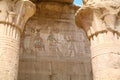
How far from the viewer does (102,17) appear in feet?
29.1

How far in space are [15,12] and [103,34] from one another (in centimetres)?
259

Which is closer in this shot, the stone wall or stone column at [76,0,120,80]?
stone column at [76,0,120,80]

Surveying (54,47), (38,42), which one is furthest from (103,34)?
(38,42)

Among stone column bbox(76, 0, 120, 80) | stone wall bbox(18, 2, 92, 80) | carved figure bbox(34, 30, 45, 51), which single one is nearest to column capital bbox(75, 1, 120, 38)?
stone column bbox(76, 0, 120, 80)

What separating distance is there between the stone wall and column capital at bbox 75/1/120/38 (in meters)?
2.85

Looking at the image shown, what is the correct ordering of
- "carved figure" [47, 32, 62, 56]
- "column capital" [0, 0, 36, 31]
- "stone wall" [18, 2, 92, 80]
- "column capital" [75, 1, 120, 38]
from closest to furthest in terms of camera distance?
1. "column capital" [0, 0, 36, 31]
2. "column capital" [75, 1, 120, 38]
3. "stone wall" [18, 2, 92, 80]
4. "carved figure" [47, 32, 62, 56]

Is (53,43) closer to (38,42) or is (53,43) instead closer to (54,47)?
(54,47)

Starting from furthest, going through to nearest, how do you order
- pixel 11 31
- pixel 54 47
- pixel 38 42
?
pixel 38 42 → pixel 54 47 → pixel 11 31

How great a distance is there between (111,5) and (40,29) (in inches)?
165

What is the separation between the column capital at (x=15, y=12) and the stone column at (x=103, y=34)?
1647mm

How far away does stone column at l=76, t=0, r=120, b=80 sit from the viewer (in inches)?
320

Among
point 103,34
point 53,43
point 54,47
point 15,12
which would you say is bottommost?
point 54,47

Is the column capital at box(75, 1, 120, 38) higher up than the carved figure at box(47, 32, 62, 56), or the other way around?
the column capital at box(75, 1, 120, 38)

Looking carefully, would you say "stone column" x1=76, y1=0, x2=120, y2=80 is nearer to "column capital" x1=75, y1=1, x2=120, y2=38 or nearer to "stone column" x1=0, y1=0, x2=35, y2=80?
"column capital" x1=75, y1=1, x2=120, y2=38
